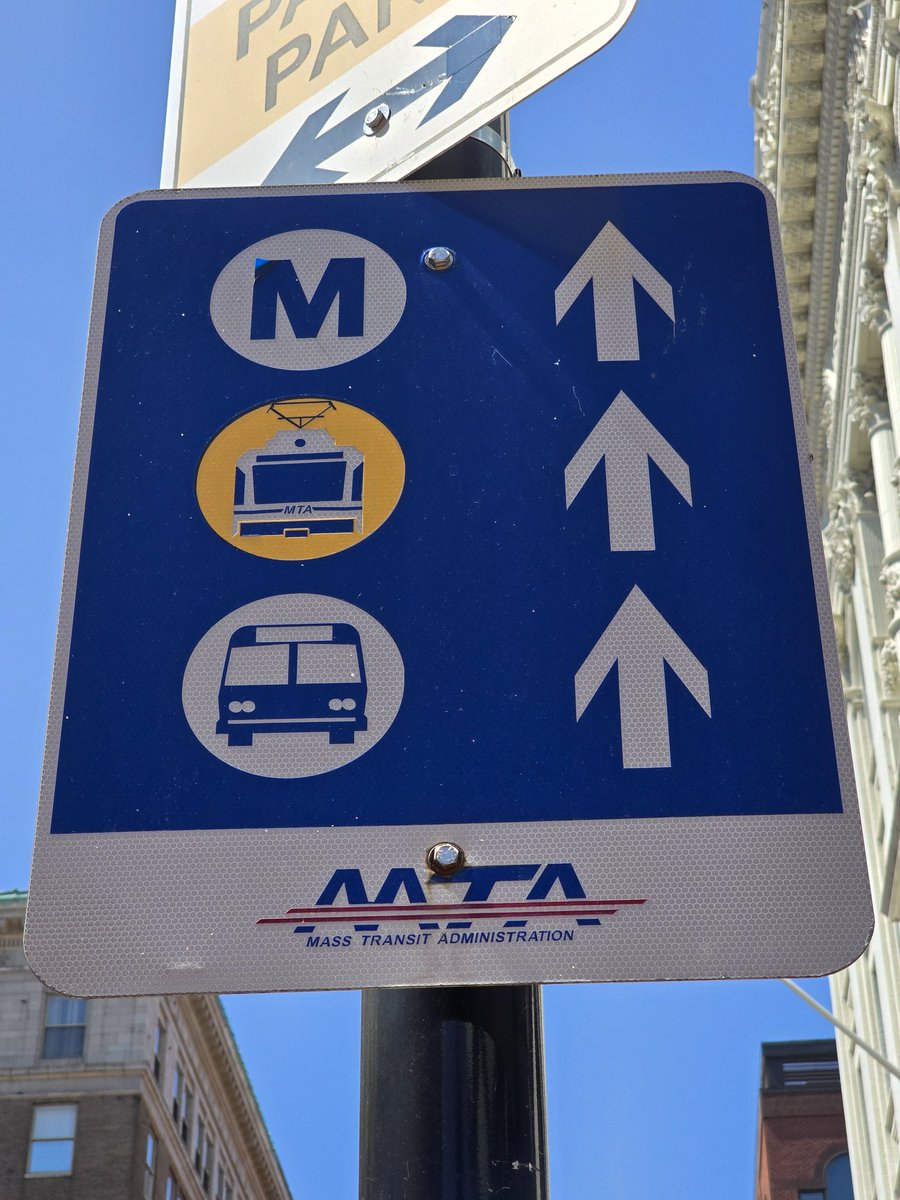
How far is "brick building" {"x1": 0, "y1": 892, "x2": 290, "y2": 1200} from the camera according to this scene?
48250 mm

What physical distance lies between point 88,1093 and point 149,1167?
283 centimetres

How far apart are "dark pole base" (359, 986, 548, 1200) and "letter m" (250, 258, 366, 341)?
1.29 meters

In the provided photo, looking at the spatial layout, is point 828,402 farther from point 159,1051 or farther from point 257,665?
point 257,665

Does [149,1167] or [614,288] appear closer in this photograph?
[614,288]

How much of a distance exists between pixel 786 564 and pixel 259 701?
916mm

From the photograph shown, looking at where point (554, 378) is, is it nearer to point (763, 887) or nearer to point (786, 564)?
point (786, 564)

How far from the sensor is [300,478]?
117 inches

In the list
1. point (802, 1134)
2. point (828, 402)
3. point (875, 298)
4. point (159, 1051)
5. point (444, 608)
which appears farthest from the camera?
point (159, 1051)

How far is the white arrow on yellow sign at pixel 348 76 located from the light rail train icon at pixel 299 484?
2.49 ft

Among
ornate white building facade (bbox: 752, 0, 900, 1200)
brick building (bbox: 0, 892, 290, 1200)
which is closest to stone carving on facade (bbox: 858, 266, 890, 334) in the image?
ornate white building facade (bbox: 752, 0, 900, 1200)

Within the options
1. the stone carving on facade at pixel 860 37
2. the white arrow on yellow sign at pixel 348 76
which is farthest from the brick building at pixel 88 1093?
the white arrow on yellow sign at pixel 348 76

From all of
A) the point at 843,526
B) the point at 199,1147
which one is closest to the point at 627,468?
the point at 843,526

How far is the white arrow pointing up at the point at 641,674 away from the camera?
2.66m

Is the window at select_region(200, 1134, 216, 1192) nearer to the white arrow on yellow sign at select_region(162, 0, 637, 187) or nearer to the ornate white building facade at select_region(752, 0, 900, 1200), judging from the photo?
the ornate white building facade at select_region(752, 0, 900, 1200)
